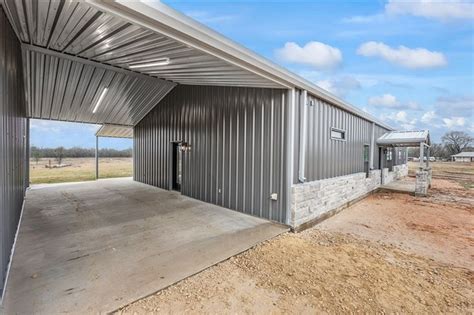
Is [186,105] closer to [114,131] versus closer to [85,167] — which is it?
[114,131]

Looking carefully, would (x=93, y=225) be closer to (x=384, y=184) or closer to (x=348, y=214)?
(x=348, y=214)

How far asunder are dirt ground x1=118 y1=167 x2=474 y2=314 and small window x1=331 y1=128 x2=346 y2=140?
2786 mm

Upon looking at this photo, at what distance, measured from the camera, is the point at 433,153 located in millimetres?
49750

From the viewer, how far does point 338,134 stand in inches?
275

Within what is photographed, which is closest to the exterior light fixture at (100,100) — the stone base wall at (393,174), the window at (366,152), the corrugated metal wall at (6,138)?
the corrugated metal wall at (6,138)

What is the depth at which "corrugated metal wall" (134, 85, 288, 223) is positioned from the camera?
5180 mm

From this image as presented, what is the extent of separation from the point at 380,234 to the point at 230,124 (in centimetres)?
461

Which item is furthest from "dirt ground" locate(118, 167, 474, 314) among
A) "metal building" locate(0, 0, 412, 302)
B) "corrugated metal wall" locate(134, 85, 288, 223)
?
"corrugated metal wall" locate(134, 85, 288, 223)

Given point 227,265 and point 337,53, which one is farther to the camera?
point 337,53

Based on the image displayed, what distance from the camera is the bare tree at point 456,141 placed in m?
52.5

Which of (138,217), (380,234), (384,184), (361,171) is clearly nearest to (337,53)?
(384,184)

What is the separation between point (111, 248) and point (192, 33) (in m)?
3.58

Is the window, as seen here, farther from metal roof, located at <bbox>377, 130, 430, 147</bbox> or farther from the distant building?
the distant building

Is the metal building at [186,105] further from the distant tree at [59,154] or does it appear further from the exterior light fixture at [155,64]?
the distant tree at [59,154]
